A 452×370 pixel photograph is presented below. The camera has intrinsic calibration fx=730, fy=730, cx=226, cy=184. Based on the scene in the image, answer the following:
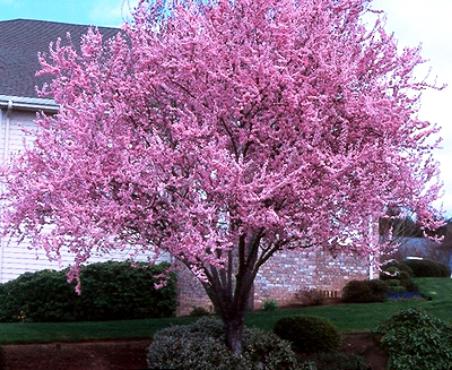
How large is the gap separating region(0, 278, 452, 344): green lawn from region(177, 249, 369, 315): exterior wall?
102 centimetres

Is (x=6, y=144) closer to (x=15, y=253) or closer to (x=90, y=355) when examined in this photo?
(x=15, y=253)

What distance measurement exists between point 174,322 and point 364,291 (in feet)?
15.9

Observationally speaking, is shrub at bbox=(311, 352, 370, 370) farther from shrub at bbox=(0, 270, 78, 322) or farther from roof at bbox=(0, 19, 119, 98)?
roof at bbox=(0, 19, 119, 98)

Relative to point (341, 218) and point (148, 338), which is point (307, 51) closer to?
point (341, 218)

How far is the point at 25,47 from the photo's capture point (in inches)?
691

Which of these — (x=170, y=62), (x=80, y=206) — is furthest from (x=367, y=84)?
(x=80, y=206)

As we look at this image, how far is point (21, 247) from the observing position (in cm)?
1505

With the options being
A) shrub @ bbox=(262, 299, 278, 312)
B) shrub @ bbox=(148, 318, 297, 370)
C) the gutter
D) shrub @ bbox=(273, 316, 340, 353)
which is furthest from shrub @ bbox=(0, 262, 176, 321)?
shrub @ bbox=(148, 318, 297, 370)

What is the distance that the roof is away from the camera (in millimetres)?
15688

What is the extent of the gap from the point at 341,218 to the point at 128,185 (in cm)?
266

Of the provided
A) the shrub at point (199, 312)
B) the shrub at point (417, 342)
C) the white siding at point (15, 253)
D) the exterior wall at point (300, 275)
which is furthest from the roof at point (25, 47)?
the shrub at point (417, 342)

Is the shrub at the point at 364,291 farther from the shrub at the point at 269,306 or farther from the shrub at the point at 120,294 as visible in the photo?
the shrub at the point at 120,294

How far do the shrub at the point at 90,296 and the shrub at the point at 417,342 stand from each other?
16.7 ft

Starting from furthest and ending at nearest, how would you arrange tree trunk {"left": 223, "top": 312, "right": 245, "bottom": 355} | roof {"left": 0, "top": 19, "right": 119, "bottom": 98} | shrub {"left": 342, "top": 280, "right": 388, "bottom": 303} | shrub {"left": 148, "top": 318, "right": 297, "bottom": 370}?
shrub {"left": 342, "top": 280, "right": 388, "bottom": 303} → roof {"left": 0, "top": 19, "right": 119, "bottom": 98} → tree trunk {"left": 223, "top": 312, "right": 245, "bottom": 355} → shrub {"left": 148, "top": 318, "right": 297, "bottom": 370}
